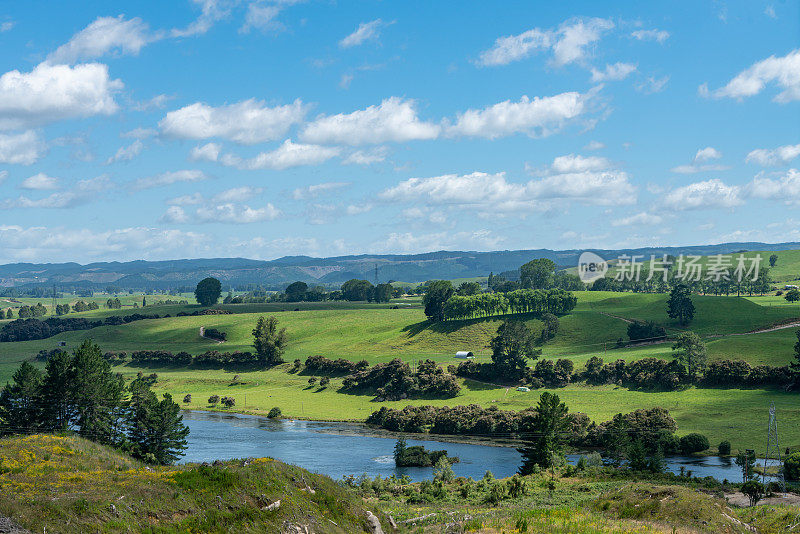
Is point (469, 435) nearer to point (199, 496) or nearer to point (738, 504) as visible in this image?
point (738, 504)

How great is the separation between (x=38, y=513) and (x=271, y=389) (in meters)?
141

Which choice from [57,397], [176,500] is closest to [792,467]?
[176,500]

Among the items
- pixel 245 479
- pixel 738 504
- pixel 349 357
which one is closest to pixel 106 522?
pixel 245 479

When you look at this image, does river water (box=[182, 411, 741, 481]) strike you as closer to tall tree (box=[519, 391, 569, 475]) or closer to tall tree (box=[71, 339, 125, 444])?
tall tree (box=[519, 391, 569, 475])

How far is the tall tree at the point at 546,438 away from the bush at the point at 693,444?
18547 millimetres

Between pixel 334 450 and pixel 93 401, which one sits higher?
pixel 93 401

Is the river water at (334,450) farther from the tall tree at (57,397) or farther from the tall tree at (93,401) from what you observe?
the tall tree at (57,397)

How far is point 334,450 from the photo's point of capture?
4624 inches

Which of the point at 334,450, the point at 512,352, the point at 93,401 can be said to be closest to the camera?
the point at 93,401

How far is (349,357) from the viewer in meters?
196

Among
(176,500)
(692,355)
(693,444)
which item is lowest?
(693,444)

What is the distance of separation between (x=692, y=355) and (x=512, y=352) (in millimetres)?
39876

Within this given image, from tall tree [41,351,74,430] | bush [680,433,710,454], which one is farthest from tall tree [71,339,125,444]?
bush [680,433,710,454]

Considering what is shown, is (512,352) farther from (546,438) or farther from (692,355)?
(546,438)
